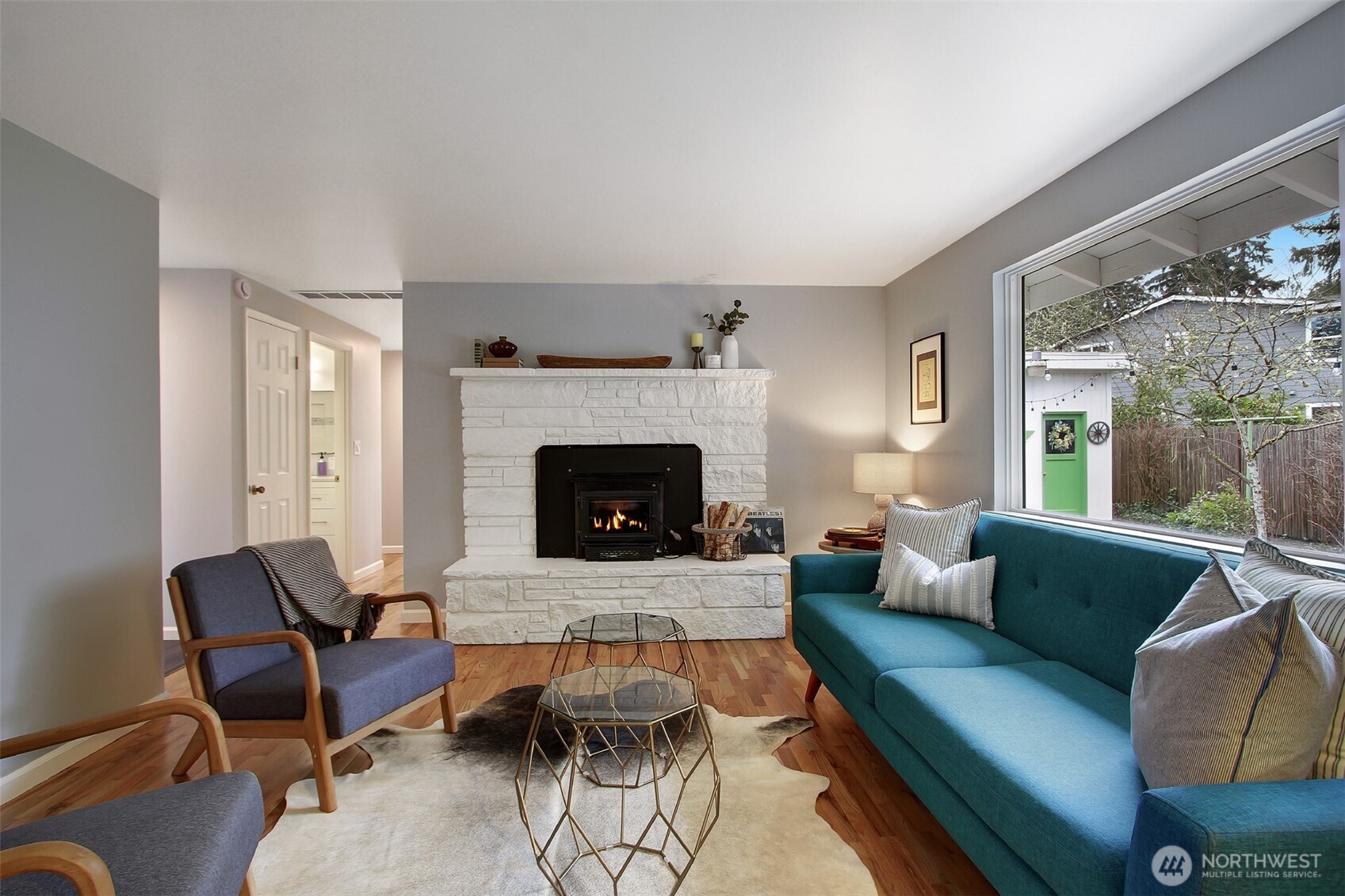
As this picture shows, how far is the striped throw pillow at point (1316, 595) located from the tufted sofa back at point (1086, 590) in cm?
16

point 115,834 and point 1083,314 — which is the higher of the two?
point 1083,314

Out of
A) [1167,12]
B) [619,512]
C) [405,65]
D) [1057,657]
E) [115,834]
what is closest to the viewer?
[115,834]

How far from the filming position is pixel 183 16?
1860mm

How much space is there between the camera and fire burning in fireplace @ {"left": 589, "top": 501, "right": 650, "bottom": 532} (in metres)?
4.56

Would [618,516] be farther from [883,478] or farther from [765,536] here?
[883,478]

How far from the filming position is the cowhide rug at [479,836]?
5.97ft

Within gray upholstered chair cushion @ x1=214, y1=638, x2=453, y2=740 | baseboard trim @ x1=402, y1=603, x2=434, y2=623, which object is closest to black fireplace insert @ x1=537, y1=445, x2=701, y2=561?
baseboard trim @ x1=402, y1=603, x2=434, y2=623

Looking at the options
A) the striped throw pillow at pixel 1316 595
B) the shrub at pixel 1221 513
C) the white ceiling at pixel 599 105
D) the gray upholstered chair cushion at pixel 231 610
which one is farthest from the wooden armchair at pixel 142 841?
the shrub at pixel 1221 513

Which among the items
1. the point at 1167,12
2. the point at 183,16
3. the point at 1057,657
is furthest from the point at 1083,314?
the point at 183,16

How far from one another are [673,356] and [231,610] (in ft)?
10.5

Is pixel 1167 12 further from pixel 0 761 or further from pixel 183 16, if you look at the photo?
pixel 0 761

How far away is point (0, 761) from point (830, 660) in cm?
312

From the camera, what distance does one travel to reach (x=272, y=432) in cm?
501

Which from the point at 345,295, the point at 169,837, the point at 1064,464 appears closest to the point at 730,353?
the point at 1064,464
